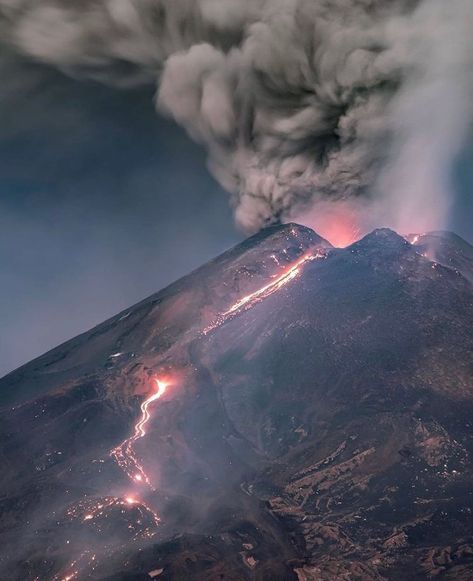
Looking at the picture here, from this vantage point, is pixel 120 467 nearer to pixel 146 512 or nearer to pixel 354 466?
pixel 146 512

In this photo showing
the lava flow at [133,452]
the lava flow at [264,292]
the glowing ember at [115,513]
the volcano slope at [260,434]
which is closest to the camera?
the volcano slope at [260,434]

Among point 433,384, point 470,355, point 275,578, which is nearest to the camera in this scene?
point 275,578

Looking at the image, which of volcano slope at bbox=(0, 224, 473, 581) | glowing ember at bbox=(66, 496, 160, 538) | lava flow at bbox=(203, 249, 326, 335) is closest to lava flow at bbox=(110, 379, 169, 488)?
volcano slope at bbox=(0, 224, 473, 581)

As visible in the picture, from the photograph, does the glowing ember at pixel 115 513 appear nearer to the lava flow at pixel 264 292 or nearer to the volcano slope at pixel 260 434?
the volcano slope at pixel 260 434

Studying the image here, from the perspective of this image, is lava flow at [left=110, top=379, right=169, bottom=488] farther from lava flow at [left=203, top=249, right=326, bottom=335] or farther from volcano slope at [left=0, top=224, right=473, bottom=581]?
lava flow at [left=203, top=249, right=326, bottom=335]

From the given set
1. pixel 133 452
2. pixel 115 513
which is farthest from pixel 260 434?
pixel 115 513

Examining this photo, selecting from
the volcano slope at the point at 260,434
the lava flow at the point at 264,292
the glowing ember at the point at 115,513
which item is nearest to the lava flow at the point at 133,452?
the volcano slope at the point at 260,434

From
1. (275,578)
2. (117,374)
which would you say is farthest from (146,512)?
(117,374)
